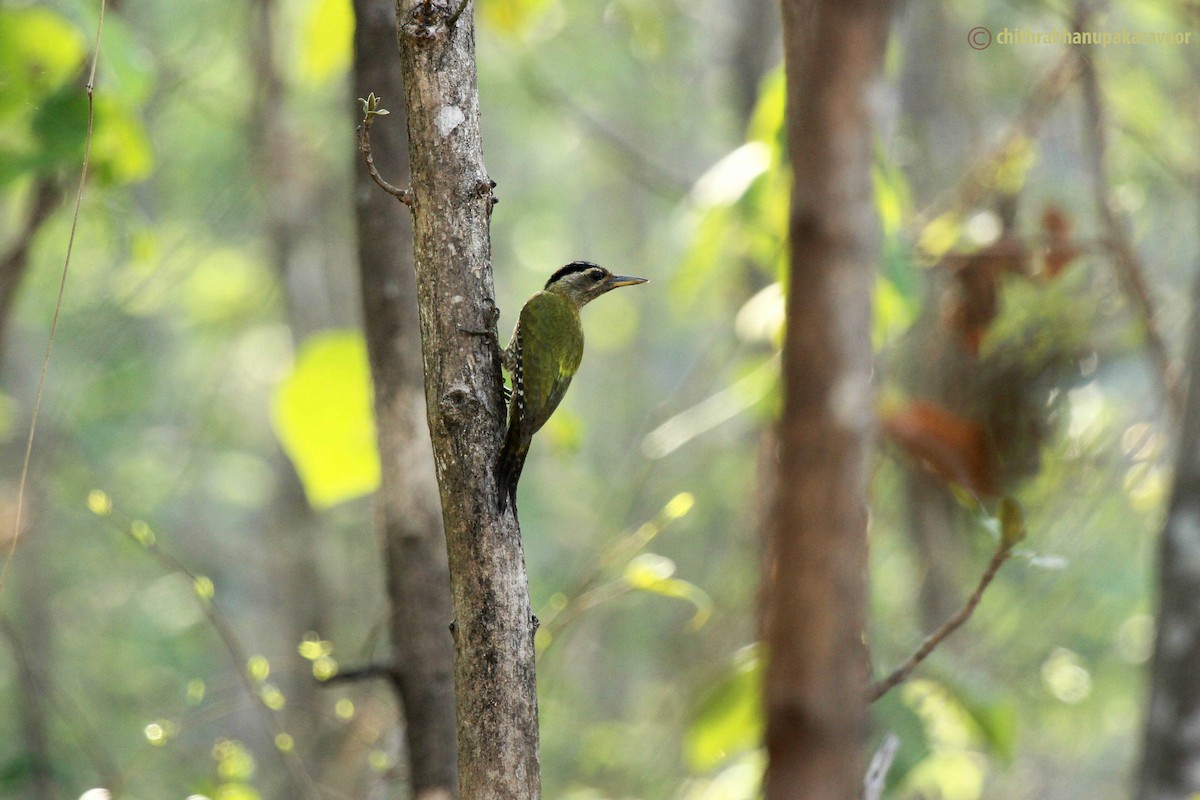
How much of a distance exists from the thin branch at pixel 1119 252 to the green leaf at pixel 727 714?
252 cm

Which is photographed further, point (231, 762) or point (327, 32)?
point (327, 32)

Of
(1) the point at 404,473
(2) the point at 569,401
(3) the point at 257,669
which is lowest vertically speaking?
(3) the point at 257,669

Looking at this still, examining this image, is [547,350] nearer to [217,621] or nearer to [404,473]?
[404,473]

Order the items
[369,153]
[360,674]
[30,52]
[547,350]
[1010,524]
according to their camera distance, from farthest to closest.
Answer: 1. [547,350]
2. [30,52]
3. [360,674]
4. [1010,524]
5. [369,153]

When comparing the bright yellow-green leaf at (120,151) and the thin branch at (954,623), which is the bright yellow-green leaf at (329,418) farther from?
the thin branch at (954,623)

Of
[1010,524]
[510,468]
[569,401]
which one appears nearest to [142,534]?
[510,468]

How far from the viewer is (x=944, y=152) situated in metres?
8.13

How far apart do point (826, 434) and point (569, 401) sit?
19.1m

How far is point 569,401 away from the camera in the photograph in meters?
20.1

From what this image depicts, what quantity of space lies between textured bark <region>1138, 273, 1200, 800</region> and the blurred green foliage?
0.53 meters

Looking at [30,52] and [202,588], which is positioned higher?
[30,52]

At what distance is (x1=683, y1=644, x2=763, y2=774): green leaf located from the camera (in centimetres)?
329

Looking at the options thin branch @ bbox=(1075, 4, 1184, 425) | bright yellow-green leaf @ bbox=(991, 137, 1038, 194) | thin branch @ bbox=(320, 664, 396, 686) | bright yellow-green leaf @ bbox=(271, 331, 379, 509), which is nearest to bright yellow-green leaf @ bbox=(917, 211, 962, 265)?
bright yellow-green leaf @ bbox=(991, 137, 1038, 194)

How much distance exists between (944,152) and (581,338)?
536 cm
